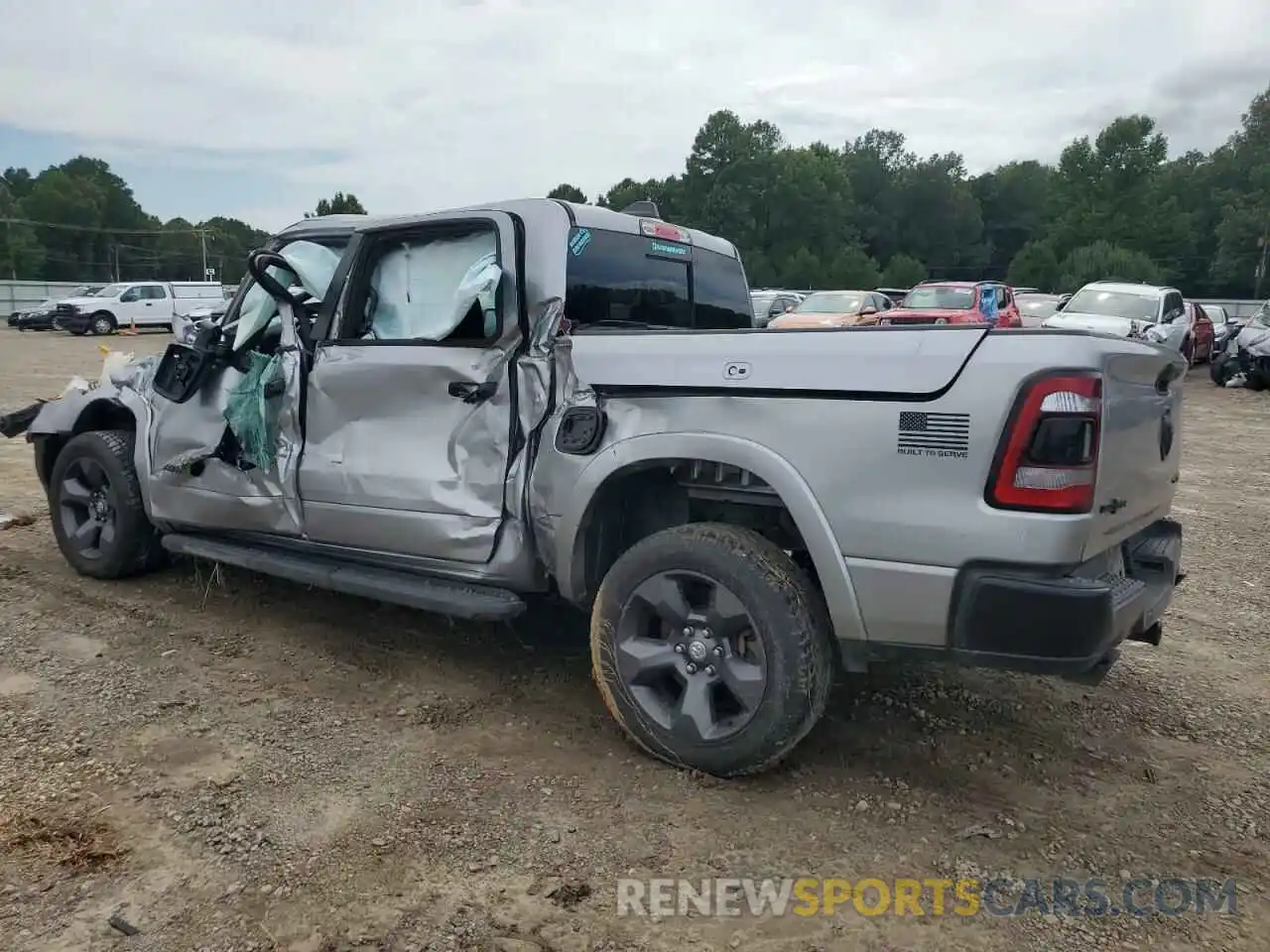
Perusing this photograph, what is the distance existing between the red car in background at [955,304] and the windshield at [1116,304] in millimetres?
1108

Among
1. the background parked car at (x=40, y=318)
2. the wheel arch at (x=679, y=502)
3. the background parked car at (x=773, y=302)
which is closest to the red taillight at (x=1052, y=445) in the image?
the wheel arch at (x=679, y=502)

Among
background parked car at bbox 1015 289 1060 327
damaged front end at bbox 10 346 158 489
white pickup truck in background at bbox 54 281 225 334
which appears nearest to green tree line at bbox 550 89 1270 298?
white pickup truck in background at bbox 54 281 225 334

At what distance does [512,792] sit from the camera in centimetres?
310

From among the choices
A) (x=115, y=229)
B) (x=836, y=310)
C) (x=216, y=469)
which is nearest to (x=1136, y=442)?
(x=216, y=469)

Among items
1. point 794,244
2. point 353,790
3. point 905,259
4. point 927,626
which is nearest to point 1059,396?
point 927,626

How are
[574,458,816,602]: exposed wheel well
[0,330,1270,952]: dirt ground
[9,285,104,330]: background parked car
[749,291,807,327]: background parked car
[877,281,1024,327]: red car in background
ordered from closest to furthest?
[0,330,1270,952]: dirt ground < [574,458,816,602]: exposed wheel well < [877,281,1024,327]: red car in background < [749,291,807,327]: background parked car < [9,285,104,330]: background parked car

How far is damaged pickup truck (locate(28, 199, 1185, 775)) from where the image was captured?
2.66m

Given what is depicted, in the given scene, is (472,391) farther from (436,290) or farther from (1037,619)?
(1037,619)

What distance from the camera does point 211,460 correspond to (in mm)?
4512

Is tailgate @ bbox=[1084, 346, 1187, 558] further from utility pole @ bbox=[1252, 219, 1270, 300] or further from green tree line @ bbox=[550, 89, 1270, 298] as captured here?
utility pole @ bbox=[1252, 219, 1270, 300]

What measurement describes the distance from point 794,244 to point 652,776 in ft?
254

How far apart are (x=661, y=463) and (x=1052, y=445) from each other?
1.21 meters

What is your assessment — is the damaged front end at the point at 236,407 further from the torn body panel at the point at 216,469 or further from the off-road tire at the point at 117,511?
the off-road tire at the point at 117,511

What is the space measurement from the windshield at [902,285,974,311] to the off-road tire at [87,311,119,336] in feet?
78.8
